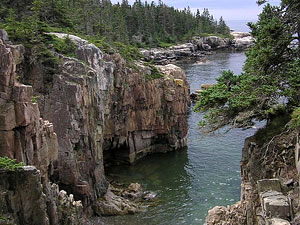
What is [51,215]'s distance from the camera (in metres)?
21.5

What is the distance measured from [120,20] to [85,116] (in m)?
68.5

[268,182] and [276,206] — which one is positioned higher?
[268,182]

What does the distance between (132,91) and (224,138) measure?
15547 mm

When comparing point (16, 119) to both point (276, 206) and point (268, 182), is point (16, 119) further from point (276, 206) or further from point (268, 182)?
point (276, 206)

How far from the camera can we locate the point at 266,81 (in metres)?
22.3

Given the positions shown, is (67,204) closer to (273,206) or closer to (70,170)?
(70,170)

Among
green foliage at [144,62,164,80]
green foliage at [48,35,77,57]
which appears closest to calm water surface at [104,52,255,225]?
green foliage at [144,62,164,80]

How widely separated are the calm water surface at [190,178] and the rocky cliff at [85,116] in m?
2.95

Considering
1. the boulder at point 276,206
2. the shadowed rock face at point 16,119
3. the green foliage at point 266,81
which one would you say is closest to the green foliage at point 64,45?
the shadowed rock face at point 16,119

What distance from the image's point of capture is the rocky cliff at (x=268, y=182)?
17.3 metres

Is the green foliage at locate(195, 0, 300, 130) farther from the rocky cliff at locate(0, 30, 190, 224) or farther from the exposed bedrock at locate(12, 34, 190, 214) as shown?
the exposed bedrock at locate(12, 34, 190, 214)

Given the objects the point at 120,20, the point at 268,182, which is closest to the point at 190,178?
the point at 268,182

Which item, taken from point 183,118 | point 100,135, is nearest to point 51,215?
point 100,135

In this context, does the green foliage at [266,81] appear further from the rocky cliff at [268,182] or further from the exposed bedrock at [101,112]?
the exposed bedrock at [101,112]
